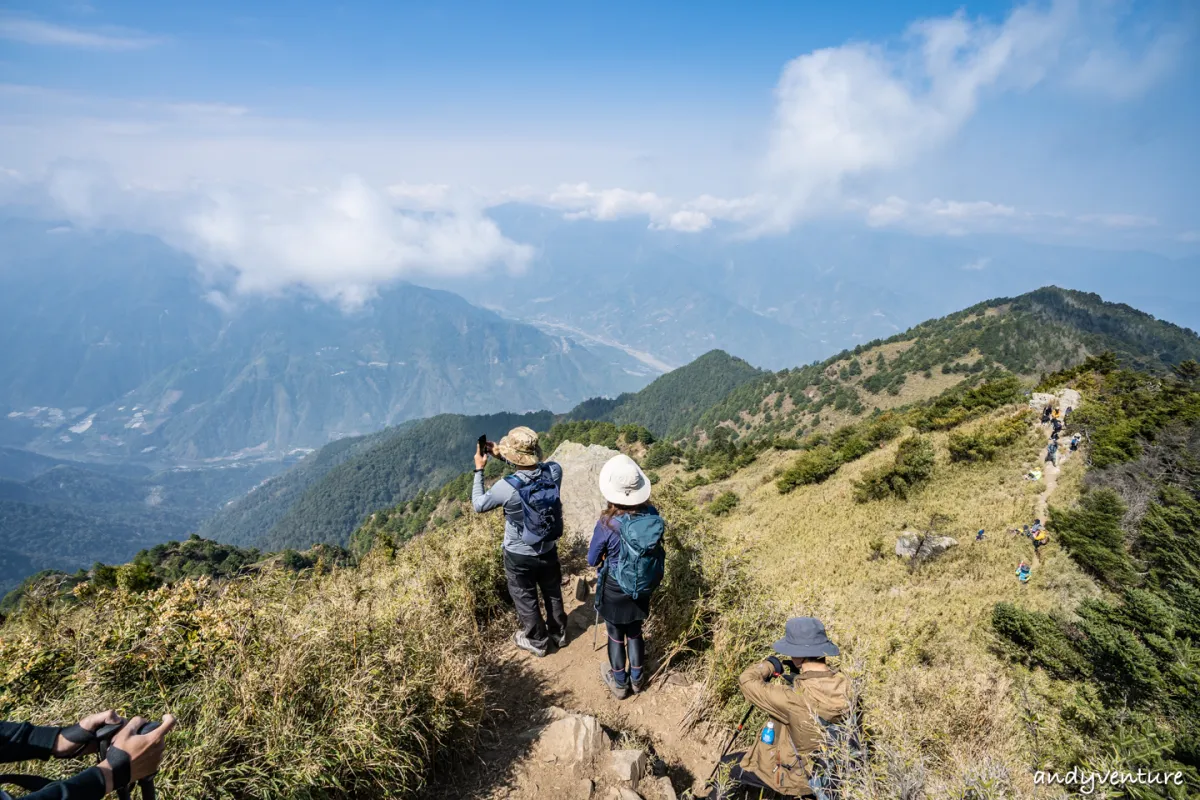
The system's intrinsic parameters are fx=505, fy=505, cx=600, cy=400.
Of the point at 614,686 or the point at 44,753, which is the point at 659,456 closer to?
the point at 614,686

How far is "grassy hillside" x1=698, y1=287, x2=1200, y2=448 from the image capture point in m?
63.2

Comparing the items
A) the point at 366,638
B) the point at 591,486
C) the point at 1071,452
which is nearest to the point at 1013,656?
the point at 591,486

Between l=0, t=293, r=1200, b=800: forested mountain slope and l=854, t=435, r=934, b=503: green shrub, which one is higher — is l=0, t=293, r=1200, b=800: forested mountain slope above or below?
above

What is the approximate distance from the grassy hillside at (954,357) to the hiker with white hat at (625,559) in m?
66.0

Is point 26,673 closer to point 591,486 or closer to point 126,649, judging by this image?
point 126,649

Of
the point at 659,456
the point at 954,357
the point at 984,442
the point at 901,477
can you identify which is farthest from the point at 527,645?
the point at 954,357

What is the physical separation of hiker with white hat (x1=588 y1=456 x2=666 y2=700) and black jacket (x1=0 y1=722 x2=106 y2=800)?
2826 mm

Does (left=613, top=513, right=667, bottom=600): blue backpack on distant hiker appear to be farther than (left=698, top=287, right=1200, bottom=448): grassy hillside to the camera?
No

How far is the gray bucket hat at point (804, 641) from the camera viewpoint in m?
3.32

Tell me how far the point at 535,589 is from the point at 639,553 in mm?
1473

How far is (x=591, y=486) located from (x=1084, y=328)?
101 meters

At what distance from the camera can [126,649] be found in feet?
9.95

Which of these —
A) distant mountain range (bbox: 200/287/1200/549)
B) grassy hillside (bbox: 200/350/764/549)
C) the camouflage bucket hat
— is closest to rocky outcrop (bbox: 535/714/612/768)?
the camouflage bucket hat

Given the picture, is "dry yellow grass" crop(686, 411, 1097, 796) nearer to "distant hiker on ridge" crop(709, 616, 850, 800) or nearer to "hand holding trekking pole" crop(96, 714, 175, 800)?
"distant hiker on ridge" crop(709, 616, 850, 800)
